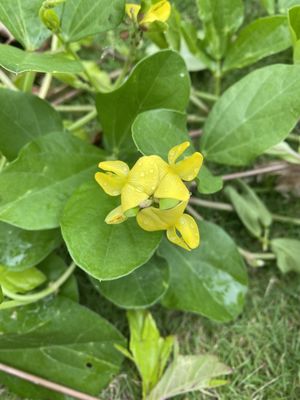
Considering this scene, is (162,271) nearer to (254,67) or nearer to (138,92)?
(138,92)

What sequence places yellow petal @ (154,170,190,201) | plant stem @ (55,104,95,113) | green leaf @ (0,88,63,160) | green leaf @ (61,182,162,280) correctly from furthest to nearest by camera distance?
1. plant stem @ (55,104,95,113)
2. green leaf @ (0,88,63,160)
3. green leaf @ (61,182,162,280)
4. yellow petal @ (154,170,190,201)

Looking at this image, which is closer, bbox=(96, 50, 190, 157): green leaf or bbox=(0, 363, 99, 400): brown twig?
bbox=(96, 50, 190, 157): green leaf

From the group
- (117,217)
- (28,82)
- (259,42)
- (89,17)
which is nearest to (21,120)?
(28,82)

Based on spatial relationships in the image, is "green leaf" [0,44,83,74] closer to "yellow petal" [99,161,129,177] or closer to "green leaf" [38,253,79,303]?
"yellow petal" [99,161,129,177]

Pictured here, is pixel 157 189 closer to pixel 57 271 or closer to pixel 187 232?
pixel 187 232

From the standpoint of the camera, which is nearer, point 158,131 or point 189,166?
point 189,166

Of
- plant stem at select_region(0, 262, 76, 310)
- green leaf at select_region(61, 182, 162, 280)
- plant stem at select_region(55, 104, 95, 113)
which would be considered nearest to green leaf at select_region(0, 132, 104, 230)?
green leaf at select_region(61, 182, 162, 280)
